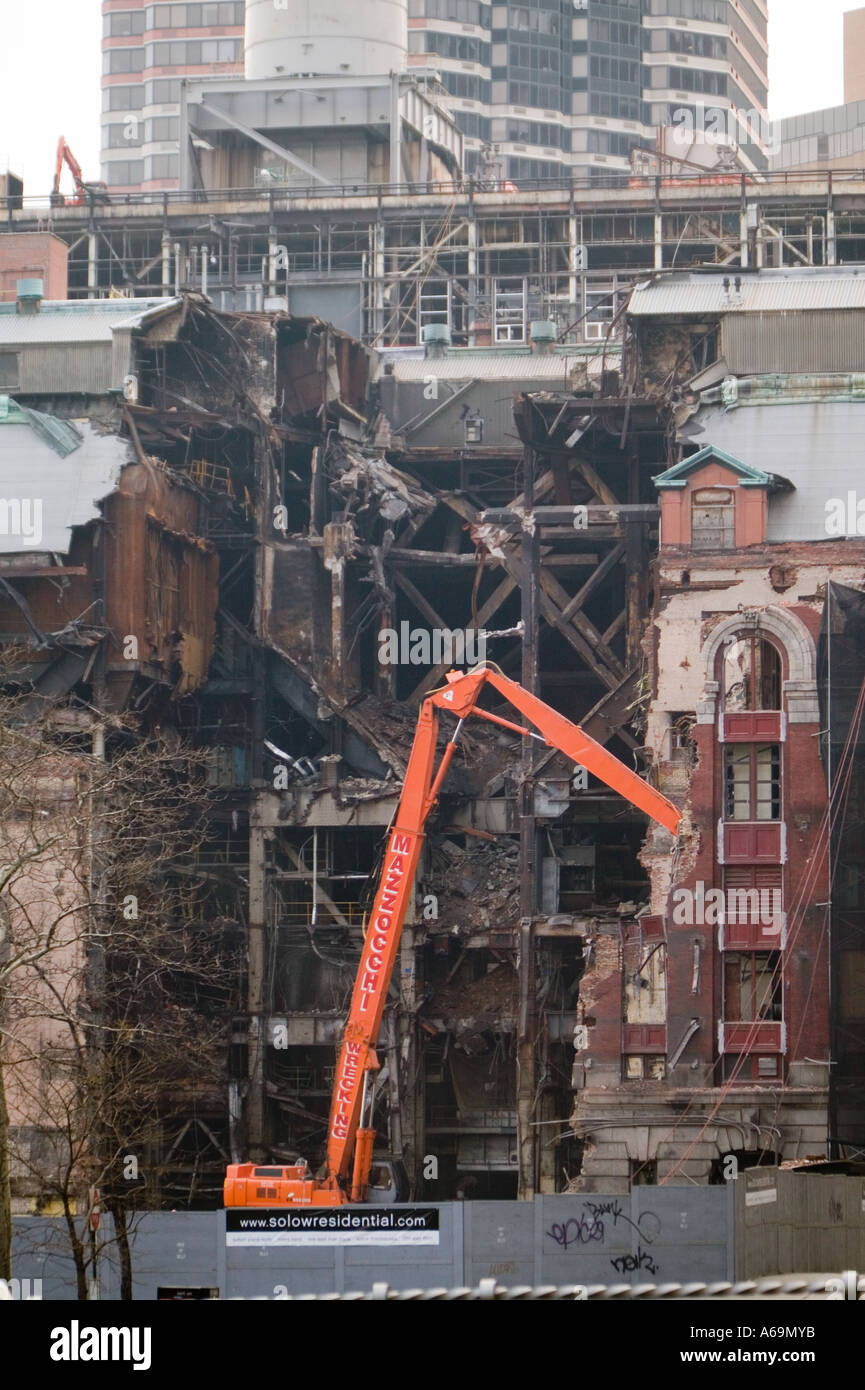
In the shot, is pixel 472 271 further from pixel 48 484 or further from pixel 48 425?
pixel 48 484

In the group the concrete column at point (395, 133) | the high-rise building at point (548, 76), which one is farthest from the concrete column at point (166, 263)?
the high-rise building at point (548, 76)

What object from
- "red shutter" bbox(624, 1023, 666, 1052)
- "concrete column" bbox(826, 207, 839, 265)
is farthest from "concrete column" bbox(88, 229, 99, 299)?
"red shutter" bbox(624, 1023, 666, 1052)

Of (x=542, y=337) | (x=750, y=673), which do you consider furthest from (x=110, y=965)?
(x=542, y=337)

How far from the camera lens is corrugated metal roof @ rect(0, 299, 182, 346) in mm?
55031

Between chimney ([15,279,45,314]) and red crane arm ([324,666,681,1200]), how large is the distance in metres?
16.9

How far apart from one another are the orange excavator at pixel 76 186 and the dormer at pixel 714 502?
34177 millimetres

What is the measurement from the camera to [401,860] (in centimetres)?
4681

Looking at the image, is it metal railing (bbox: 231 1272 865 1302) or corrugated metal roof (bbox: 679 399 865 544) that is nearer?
metal railing (bbox: 231 1272 865 1302)

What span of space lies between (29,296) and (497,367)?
1150 centimetres

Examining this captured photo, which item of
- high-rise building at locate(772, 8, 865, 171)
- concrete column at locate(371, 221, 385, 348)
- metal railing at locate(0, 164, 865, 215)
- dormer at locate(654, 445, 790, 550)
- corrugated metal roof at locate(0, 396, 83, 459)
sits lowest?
dormer at locate(654, 445, 790, 550)

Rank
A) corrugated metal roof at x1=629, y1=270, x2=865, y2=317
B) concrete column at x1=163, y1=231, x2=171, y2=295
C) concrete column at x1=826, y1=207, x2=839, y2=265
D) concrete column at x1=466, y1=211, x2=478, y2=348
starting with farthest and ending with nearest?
1. concrete column at x1=163, y1=231, x2=171, y2=295
2. concrete column at x1=466, y1=211, x2=478, y2=348
3. concrete column at x1=826, y1=207, x2=839, y2=265
4. corrugated metal roof at x1=629, y1=270, x2=865, y2=317

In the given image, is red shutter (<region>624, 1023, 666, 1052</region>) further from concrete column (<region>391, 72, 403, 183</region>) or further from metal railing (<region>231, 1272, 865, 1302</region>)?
concrete column (<region>391, 72, 403, 183</region>)

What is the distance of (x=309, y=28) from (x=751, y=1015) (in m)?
44.9
